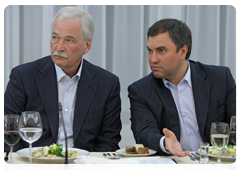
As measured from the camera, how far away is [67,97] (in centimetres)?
204

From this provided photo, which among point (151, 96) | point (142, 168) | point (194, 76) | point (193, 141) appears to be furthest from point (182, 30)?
point (142, 168)

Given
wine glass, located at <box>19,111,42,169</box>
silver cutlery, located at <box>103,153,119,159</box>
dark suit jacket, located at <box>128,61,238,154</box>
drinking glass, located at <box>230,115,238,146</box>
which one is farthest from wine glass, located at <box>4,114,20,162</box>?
drinking glass, located at <box>230,115,238,146</box>

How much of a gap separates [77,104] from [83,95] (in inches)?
3.0

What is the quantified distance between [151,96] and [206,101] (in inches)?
14.2

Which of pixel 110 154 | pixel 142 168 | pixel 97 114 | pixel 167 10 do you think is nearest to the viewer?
pixel 142 168

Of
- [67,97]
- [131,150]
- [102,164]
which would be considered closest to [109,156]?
[131,150]

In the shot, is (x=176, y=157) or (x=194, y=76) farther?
(x=194, y=76)

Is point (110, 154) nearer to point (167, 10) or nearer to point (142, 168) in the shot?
point (142, 168)

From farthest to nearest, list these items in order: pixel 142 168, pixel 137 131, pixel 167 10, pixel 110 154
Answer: pixel 167 10 → pixel 137 131 → pixel 110 154 → pixel 142 168

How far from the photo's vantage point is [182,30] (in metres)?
2.12

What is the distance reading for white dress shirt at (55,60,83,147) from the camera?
197 centimetres

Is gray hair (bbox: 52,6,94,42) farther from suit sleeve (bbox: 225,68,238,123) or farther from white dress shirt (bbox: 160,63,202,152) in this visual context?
suit sleeve (bbox: 225,68,238,123)

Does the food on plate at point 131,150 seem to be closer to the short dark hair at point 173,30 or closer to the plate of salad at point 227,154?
the plate of salad at point 227,154

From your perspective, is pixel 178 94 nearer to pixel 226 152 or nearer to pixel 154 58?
pixel 154 58
